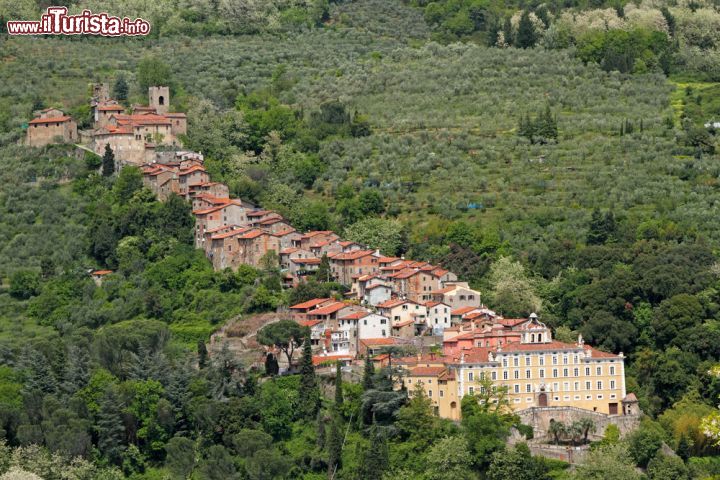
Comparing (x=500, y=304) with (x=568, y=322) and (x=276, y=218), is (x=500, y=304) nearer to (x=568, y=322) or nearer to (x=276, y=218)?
(x=568, y=322)

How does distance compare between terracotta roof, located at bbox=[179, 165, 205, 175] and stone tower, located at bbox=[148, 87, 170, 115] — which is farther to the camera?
stone tower, located at bbox=[148, 87, 170, 115]

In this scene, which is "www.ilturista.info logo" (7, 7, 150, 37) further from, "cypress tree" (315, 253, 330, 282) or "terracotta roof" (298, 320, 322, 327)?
"terracotta roof" (298, 320, 322, 327)

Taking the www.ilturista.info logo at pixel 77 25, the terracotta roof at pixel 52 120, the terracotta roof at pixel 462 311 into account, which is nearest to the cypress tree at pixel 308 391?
the terracotta roof at pixel 462 311

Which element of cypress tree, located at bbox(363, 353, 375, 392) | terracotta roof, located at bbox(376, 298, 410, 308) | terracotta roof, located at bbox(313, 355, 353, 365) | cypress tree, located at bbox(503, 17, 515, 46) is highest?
cypress tree, located at bbox(503, 17, 515, 46)

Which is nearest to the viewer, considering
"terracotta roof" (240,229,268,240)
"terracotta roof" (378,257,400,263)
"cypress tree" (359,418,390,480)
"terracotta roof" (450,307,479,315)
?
"cypress tree" (359,418,390,480)

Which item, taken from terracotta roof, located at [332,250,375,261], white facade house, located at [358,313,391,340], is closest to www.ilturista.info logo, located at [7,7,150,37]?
terracotta roof, located at [332,250,375,261]

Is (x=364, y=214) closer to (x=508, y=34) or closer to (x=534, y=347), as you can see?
(x=534, y=347)

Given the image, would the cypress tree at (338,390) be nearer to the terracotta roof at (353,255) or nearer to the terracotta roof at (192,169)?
the terracotta roof at (353,255)
